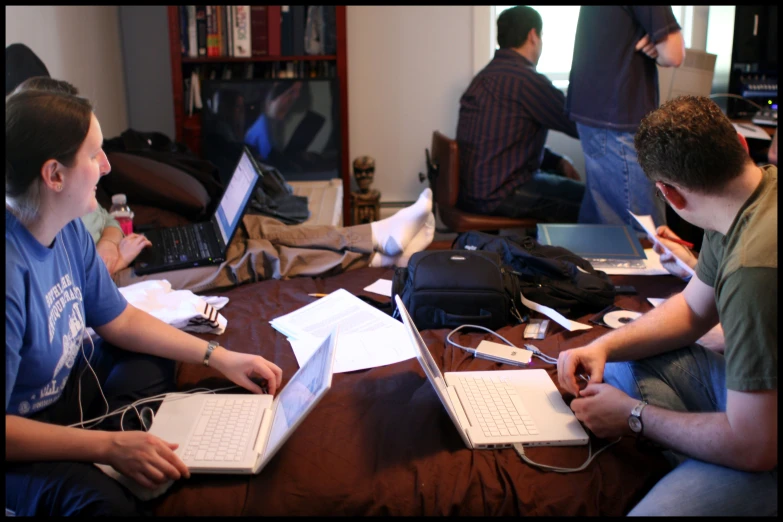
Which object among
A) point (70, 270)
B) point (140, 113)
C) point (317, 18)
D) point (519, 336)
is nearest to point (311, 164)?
point (317, 18)

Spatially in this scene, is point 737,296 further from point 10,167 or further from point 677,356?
point 10,167

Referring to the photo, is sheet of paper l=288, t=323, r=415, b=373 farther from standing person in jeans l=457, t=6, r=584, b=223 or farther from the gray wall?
the gray wall

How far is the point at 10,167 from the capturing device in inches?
43.5

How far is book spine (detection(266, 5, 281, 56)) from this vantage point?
3449 millimetres

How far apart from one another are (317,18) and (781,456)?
3095mm

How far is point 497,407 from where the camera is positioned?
1367mm

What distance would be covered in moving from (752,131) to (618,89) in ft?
2.67

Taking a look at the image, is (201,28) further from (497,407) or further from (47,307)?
(497,407)

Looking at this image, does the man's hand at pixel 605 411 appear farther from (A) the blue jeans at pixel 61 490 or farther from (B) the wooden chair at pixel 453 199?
(B) the wooden chair at pixel 453 199

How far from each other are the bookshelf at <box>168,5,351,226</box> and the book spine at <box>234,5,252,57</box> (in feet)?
0.13

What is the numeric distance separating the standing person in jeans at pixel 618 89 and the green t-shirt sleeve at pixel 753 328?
1696 millimetres

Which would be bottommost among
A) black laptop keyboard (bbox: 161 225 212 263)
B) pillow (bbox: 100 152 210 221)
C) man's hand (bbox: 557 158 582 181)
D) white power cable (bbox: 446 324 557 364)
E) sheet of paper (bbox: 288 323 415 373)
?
sheet of paper (bbox: 288 323 415 373)

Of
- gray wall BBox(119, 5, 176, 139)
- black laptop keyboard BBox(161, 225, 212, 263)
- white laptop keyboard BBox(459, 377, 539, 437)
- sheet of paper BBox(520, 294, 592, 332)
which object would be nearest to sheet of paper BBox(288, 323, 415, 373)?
white laptop keyboard BBox(459, 377, 539, 437)

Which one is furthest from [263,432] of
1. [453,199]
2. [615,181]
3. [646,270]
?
[453,199]
